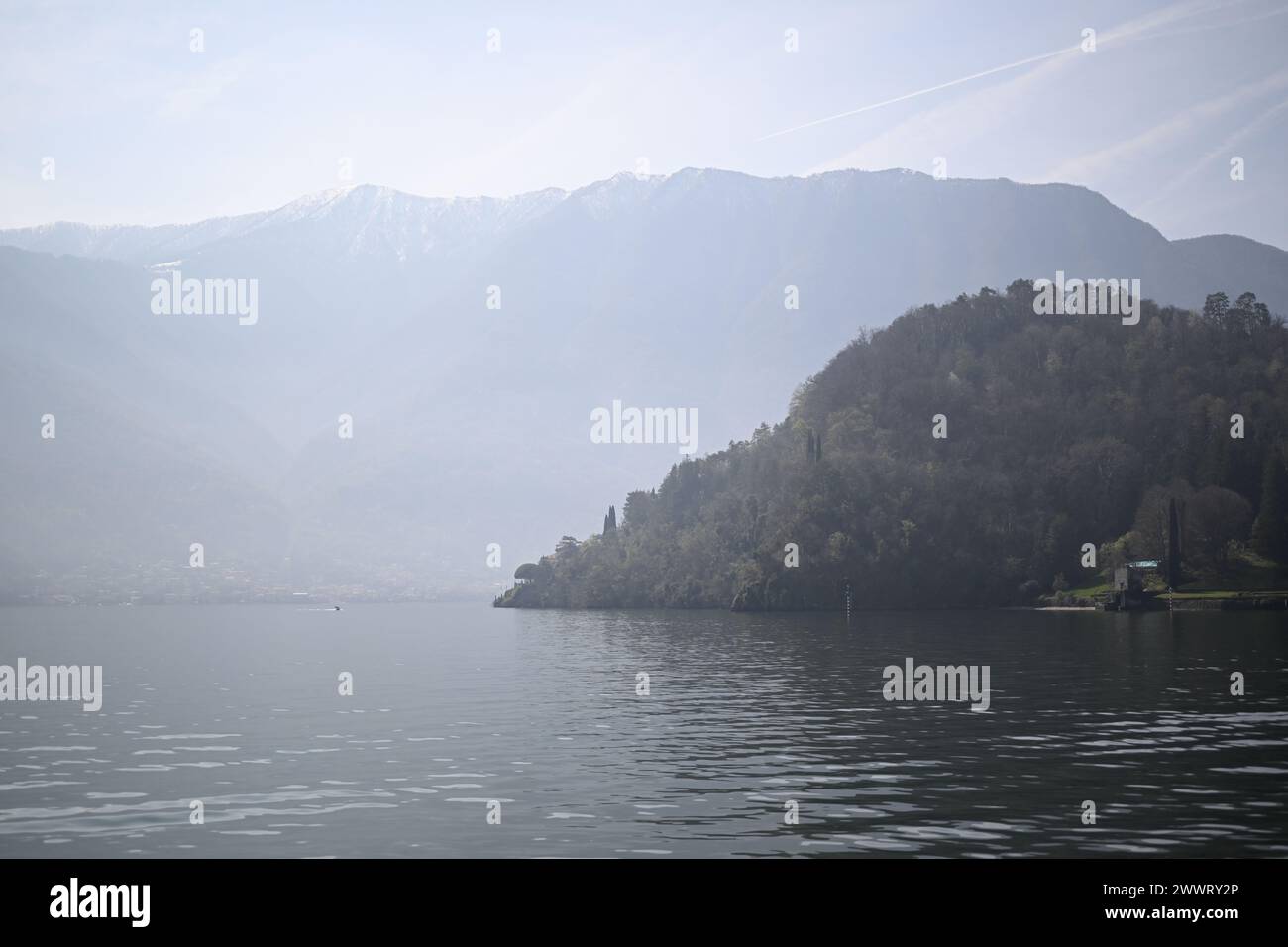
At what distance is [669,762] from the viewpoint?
46.5 m

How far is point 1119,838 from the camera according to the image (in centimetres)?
3158

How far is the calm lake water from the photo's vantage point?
32.7m

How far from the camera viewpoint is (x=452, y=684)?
8675 cm

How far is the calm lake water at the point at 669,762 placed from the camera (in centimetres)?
3272
